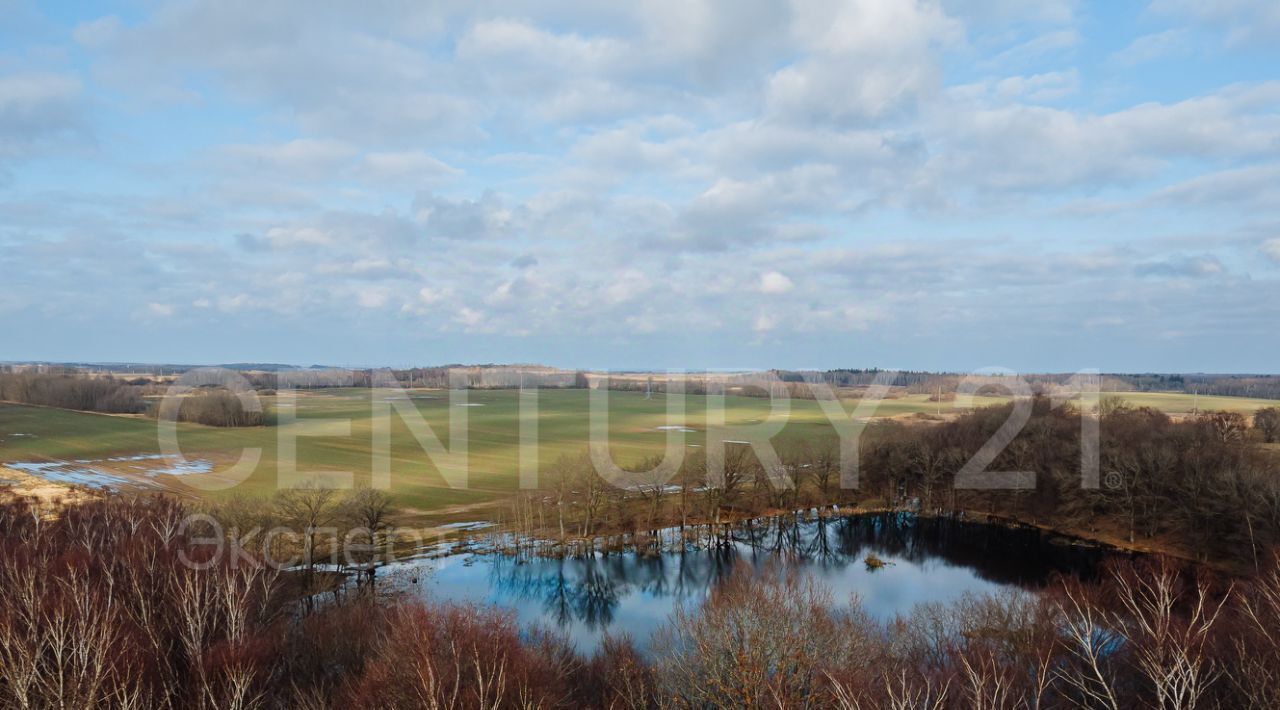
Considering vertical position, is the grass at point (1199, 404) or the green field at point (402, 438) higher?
the grass at point (1199, 404)

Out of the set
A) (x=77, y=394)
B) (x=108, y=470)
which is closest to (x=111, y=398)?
(x=77, y=394)

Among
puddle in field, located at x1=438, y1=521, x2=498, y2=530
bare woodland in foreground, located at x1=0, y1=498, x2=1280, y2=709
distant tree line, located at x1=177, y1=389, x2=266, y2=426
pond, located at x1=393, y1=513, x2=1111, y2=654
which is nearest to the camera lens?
bare woodland in foreground, located at x1=0, y1=498, x2=1280, y2=709

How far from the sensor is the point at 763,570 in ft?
132

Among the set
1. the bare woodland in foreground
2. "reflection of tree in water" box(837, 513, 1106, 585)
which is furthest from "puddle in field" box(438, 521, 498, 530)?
"reflection of tree in water" box(837, 513, 1106, 585)

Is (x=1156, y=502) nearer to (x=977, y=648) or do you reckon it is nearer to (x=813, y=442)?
(x=813, y=442)

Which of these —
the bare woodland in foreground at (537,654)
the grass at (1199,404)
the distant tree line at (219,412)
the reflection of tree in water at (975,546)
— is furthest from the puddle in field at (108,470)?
the grass at (1199,404)

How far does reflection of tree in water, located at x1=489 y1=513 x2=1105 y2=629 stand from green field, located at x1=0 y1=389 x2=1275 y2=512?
51.2 ft

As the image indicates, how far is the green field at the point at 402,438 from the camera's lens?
64.2 meters

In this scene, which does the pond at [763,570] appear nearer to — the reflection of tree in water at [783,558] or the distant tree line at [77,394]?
the reflection of tree in water at [783,558]

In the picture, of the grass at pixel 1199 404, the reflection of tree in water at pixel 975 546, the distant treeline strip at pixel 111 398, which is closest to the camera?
the reflection of tree in water at pixel 975 546

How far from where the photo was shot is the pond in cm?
3834

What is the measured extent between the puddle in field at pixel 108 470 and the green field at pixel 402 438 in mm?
845

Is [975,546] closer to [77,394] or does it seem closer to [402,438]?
[402,438]

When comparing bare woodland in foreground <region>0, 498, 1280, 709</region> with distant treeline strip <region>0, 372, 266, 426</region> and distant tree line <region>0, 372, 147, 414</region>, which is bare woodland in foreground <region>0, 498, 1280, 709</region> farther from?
distant tree line <region>0, 372, 147, 414</region>
